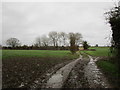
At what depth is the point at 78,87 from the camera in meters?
6.17

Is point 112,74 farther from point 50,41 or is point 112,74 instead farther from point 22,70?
point 50,41

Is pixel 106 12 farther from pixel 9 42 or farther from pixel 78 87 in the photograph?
pixel 9 42

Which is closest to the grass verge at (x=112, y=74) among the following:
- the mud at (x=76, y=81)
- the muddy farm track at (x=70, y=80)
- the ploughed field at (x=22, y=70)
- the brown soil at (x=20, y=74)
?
the muddy farm track at (x=70, y=80)

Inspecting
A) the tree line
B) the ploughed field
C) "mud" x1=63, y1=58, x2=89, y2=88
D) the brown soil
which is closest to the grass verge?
"mud" x1=63, y1=58, x2=89, y2=88

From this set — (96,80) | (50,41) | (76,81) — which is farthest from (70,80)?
(50,41)

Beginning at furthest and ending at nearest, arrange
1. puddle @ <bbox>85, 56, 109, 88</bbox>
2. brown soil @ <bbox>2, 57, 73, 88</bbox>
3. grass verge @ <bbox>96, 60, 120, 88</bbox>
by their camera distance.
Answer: brown soil @ <bbox>2, 57, 73, 88</bbox> < grass verge @ <bbox>96, 60, 120, 88</bbox> < puddle @ <bbox>85, 56, 109, 88</bbox>

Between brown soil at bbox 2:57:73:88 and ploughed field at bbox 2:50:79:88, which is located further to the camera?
ploughed field at bbox 2:50:79:88

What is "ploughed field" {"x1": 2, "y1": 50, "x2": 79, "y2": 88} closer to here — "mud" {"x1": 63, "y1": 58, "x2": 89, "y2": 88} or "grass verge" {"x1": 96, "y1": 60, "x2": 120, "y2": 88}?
"mud" {"x1": 63, "y1": 58, "x2": 89, "y2": 88}

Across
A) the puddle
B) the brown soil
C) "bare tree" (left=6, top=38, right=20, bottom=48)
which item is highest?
"bare tree" (left=6, top=38, right=20, bottom=48)

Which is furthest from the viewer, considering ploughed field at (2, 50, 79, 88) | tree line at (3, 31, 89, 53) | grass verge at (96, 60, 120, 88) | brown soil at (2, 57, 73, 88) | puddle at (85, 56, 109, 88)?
tree line at (3, 31, 89, 53)

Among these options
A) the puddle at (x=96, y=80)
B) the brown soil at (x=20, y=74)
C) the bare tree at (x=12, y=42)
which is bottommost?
the puddle at (x=96, y=80)

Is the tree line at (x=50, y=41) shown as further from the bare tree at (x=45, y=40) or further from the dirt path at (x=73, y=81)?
the dirt path at (x=73, y=81)

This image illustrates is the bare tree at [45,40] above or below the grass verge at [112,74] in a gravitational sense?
above

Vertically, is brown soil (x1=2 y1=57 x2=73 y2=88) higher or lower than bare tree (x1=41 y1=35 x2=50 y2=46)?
lower
